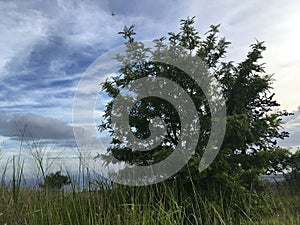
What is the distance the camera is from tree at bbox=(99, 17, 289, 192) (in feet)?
19.2

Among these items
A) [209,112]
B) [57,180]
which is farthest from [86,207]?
[209,112]

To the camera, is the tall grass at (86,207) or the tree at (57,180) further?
the tree at (57,180)

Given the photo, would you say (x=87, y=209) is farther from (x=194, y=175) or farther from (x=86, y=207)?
(x=194, y=175)

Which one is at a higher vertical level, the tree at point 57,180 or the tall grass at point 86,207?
the tree at point 57,180

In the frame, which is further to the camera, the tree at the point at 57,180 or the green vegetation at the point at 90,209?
the tree at the point at 57,180

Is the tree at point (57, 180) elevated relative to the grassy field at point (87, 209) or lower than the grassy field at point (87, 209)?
elevated

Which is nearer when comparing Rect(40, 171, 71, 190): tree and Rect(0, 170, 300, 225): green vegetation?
Rect(0, 170, 300, 225): green vegetation

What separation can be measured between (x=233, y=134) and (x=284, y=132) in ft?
8.23

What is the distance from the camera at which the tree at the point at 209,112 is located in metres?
5.85

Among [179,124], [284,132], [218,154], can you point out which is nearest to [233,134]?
[218,154]

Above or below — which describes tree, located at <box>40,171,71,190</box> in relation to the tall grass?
above

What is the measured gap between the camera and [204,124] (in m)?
6.16

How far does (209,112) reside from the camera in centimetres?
654

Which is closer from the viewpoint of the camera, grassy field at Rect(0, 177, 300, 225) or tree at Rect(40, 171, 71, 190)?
grassy field at Rect(0, 177, 300, 225)
